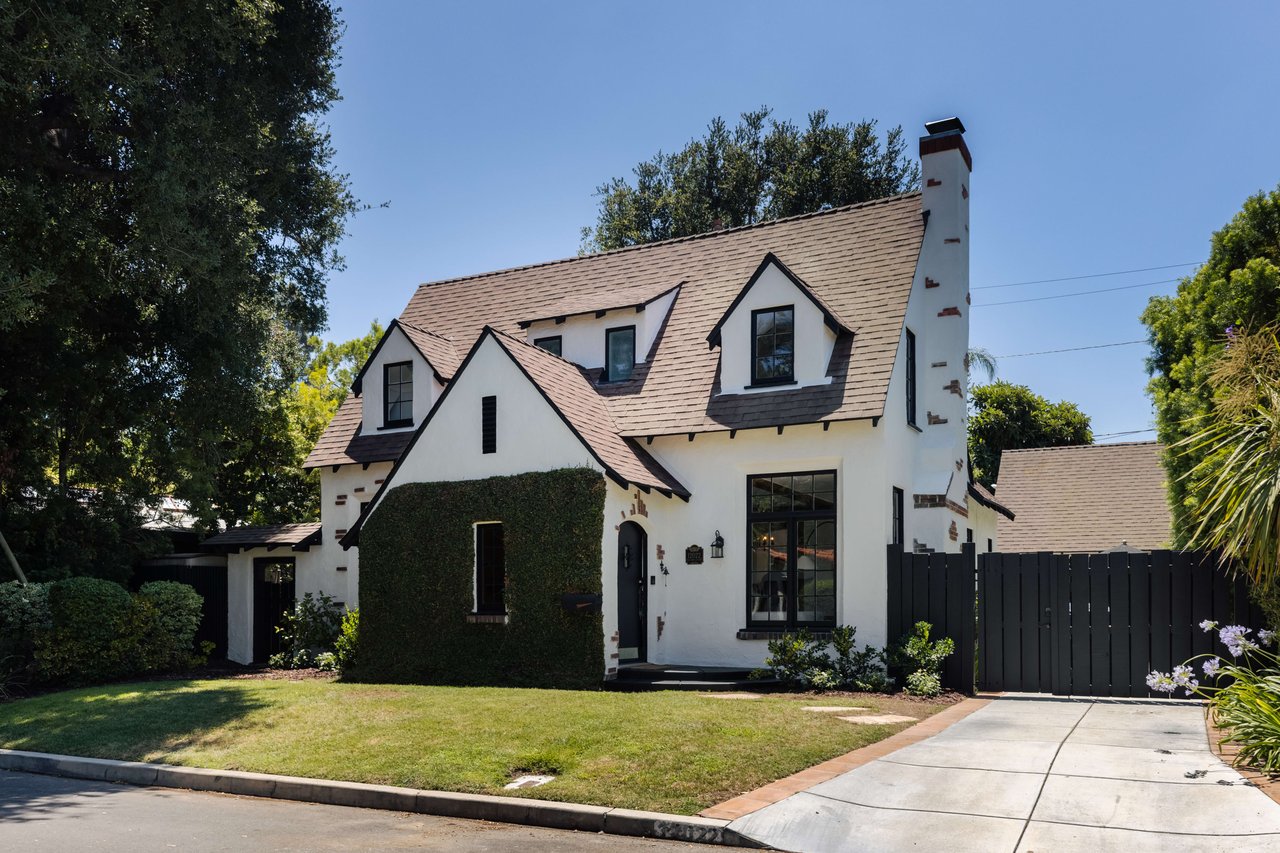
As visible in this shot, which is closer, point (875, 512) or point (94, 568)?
point (875, 512)

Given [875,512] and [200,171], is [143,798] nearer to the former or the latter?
[200,171]

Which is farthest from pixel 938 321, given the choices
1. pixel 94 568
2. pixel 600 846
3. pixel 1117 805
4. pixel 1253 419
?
pixel 94 568

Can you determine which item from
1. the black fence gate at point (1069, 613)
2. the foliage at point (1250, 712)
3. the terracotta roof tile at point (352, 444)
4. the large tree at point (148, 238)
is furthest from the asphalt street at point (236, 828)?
the terracotta roof tile at point (352, 444)

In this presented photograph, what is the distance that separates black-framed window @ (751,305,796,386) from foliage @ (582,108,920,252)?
16.8 meters

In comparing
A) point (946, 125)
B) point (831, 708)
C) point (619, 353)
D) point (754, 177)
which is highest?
point (754, 177)

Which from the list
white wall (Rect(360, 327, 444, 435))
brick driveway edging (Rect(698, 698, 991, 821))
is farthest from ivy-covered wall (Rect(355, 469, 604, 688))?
brick driveway edging (Rect(698, 698, 991, 821))

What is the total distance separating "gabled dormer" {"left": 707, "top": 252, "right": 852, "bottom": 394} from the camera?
1672 cm

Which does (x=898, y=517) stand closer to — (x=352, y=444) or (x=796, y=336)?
(x=796, y=336)

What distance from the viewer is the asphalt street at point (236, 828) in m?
7.20

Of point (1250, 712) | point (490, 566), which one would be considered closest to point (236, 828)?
point (1250, 712)

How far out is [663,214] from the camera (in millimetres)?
36188

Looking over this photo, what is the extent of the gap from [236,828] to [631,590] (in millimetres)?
9295

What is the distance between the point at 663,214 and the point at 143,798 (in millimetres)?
29374

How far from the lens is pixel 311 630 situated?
1978 centimetres
